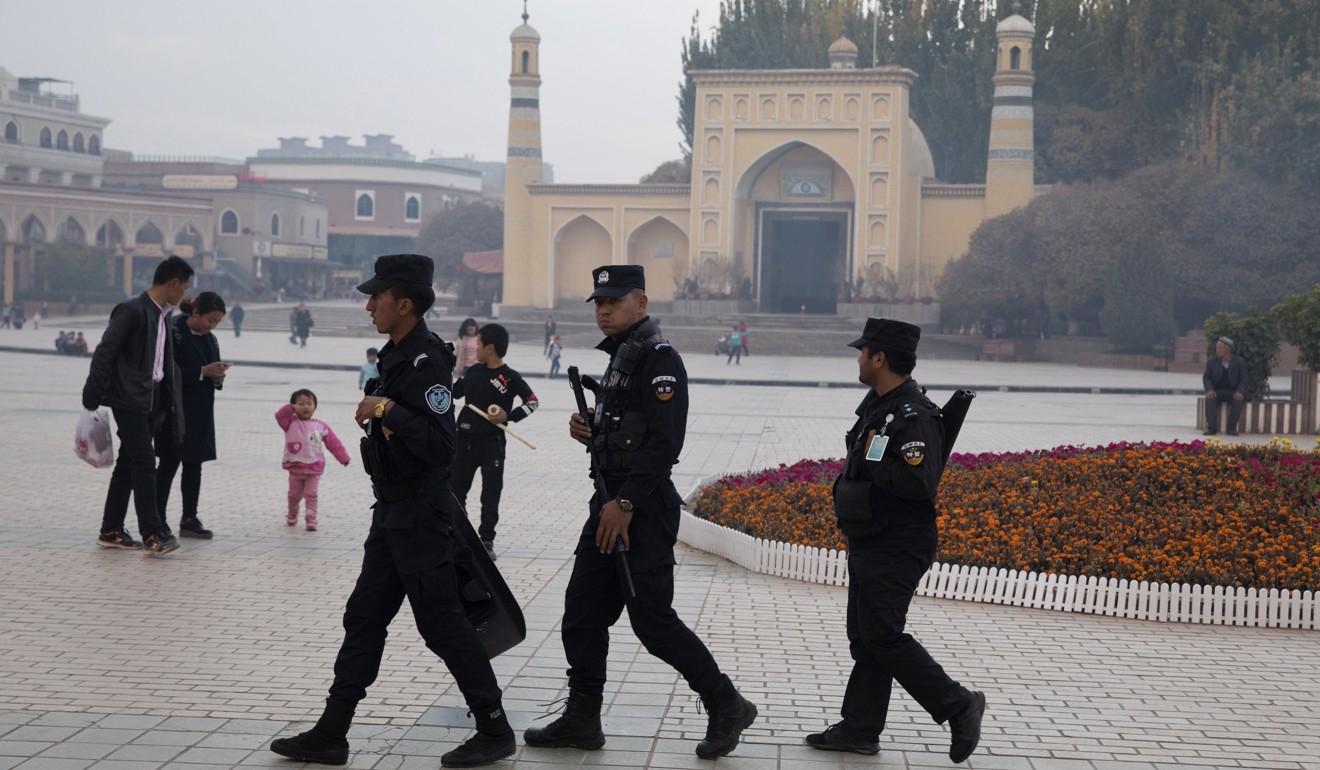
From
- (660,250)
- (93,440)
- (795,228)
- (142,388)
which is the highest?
(795,228)

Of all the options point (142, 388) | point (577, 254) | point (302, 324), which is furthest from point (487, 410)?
point (577, 254)

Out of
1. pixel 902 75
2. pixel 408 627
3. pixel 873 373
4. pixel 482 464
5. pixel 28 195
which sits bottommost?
pixel 408 627

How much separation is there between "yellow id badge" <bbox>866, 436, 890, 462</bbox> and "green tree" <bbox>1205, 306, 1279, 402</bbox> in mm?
14973

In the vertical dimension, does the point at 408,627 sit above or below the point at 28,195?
below

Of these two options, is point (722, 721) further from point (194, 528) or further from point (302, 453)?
point (302, 453)

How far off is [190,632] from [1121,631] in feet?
14.8

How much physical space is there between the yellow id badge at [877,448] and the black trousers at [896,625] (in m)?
A: 0.25

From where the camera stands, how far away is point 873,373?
16.3ft

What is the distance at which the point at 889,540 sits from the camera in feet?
15.9

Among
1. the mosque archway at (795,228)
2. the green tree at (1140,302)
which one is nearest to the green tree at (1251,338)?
the green tree at (1140,302)

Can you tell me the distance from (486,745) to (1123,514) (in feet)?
15.2

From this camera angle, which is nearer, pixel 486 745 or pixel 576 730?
pixel 486 745

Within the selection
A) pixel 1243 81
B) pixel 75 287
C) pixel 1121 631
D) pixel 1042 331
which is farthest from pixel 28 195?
pixel 1121 631

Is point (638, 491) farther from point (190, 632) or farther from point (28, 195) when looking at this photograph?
point (28, 195)
